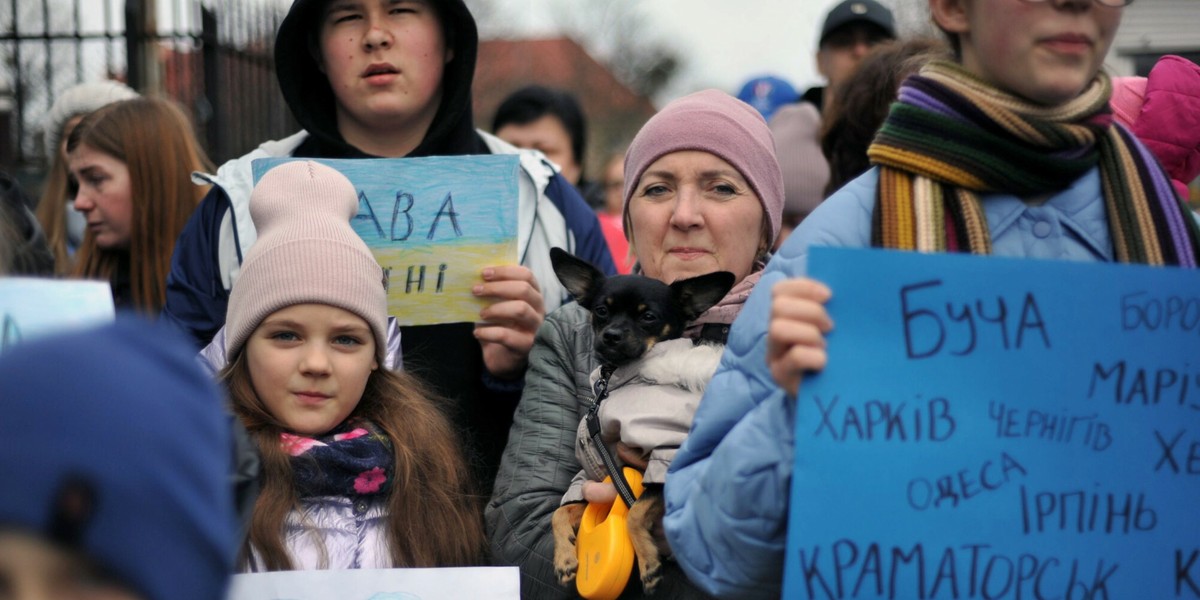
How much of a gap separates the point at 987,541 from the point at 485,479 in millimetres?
2082

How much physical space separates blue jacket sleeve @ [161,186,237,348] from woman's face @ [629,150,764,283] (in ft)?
4.14

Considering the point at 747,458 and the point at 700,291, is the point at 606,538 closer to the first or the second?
the point at 700,291

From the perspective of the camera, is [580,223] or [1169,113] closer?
[1169,113]

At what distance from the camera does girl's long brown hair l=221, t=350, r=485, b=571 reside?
3141 millimetres

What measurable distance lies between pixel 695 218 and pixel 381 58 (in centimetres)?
122

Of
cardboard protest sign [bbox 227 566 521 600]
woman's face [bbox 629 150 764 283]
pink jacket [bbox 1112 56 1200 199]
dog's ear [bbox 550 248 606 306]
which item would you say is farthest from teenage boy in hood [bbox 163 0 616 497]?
pink jacket [bbox 1112 56 1200 199]

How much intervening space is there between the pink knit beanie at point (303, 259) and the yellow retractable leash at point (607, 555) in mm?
790

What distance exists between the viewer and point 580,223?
4.36 meters

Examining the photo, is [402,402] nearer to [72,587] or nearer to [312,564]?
[312,564]

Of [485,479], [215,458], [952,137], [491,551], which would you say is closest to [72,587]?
[215,458]

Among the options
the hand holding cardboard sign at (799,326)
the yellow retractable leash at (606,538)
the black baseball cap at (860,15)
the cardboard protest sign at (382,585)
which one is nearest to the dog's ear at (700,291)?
the yellow retractable leash at (606,538)

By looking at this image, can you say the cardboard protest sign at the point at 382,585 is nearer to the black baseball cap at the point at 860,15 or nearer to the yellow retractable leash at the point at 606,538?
the yellow retractable leash at the point at 606,538

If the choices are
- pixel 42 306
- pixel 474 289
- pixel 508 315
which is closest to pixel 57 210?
pixel 474 289

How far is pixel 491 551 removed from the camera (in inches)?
137
